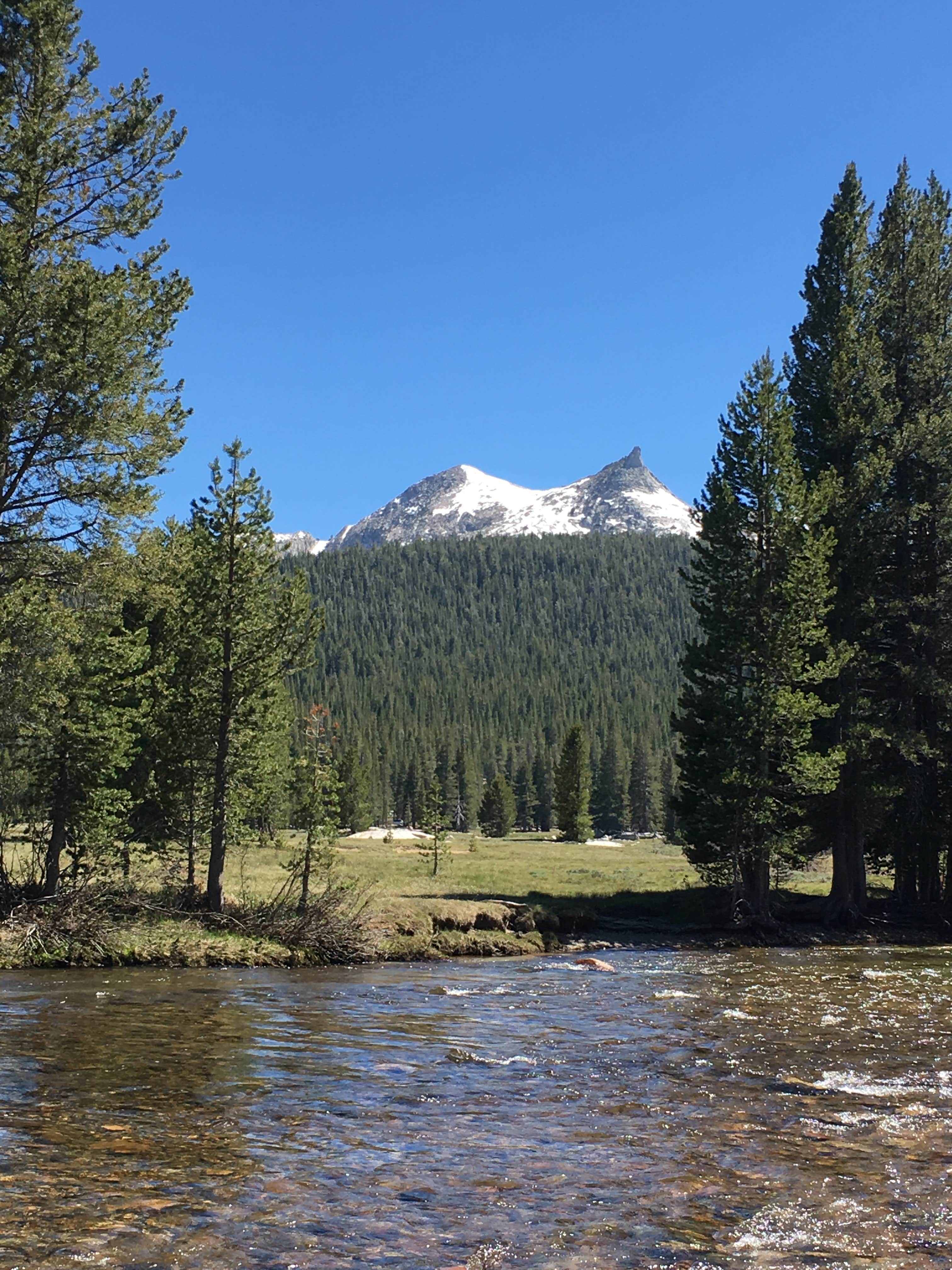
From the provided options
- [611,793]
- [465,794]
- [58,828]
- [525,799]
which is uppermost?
[58,828]

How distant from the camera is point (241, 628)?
85.4ft

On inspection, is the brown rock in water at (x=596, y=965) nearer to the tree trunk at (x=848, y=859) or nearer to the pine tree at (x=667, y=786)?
the tree trunk at (x=848, y=859)

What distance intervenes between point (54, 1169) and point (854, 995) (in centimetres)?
1436

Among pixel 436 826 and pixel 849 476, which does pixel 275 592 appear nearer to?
pixel 849 476

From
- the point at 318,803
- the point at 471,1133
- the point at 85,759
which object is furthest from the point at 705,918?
the point at 471,1133

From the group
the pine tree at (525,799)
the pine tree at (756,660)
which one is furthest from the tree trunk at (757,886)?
the pine tree at (525,799)

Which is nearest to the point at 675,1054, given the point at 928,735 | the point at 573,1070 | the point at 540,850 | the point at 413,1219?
the point at 573,1070

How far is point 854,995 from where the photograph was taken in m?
17.2

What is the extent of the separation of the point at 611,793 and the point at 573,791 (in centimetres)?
3382

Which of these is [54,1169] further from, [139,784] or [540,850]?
[540,850]

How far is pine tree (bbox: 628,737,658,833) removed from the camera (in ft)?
438

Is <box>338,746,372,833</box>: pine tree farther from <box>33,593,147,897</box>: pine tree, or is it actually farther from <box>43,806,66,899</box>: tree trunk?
<box>43,806,66,899</box>: tree trunk

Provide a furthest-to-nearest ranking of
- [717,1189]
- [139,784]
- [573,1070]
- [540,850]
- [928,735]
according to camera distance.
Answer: [540,850] → [928,735] → [139,784] → [573,1070] → [717,1189]

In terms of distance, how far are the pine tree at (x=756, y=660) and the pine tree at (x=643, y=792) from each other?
4131 inches
